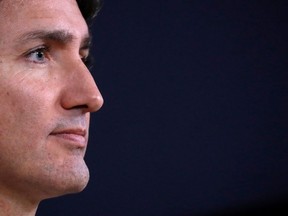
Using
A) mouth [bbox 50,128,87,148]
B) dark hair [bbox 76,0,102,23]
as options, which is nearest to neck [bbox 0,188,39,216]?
mouth [bbox 50,128,87,148]

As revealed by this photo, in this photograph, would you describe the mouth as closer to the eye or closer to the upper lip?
the upper lip

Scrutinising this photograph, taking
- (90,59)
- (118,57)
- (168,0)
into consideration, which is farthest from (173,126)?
(90,59)

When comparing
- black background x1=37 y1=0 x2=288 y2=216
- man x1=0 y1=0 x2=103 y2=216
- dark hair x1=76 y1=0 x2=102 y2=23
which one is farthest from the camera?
black background x1=37 y1=0 x2=288 y2=216

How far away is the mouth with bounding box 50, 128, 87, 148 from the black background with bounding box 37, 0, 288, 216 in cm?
57

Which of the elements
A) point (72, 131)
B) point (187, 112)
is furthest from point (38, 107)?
point (187, 112)

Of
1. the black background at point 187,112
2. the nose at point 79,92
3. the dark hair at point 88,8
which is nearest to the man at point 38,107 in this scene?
the nose at point 79,92

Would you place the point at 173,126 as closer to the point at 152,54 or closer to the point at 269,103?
the point at 152,54

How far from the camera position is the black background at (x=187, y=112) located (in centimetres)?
158

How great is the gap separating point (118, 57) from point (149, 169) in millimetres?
300

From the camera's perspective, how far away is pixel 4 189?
99cm

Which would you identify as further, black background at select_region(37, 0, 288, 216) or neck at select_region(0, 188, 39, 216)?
black background at select_region(37, 0, 288, 216)

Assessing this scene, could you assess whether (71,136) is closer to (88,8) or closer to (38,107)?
(38,107)

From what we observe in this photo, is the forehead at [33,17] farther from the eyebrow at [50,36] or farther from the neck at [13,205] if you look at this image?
the neck at [13,205]

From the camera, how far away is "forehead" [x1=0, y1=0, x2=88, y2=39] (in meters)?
0.99
